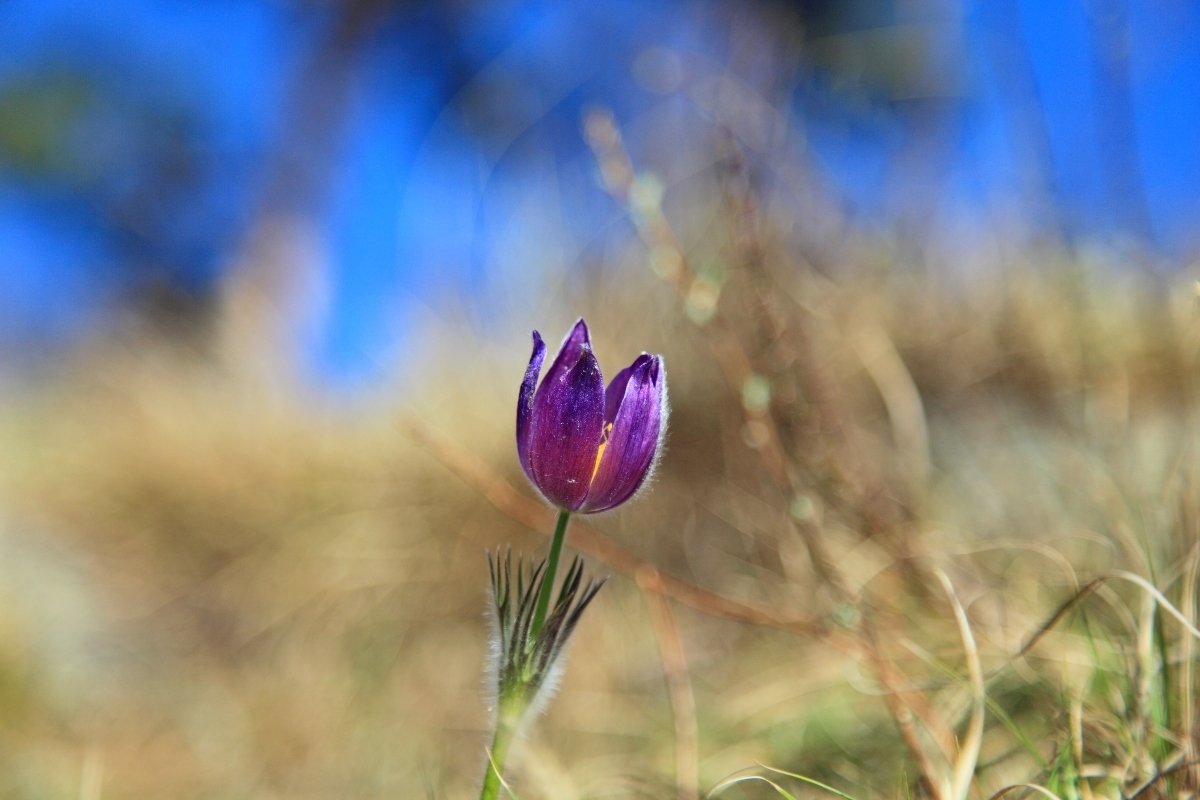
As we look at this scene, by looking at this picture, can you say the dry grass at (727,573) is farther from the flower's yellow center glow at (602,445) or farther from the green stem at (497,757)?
the flower's yellow center glow at (602,445)

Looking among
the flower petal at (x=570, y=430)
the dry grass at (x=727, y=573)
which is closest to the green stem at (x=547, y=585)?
the flower petal at (x=570, y=430)

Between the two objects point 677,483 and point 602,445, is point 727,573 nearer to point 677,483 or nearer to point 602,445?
point 677,483

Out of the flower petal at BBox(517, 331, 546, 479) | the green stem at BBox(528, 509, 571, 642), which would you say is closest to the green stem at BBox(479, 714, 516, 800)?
the green stem at BBox(528, 509, 571, 642)

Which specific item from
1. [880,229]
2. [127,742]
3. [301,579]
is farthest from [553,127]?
[127,742]

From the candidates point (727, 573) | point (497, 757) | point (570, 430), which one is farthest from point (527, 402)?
point (727, 573)

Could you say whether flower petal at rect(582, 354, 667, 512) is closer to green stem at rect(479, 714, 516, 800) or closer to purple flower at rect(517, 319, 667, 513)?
purple flower at rect(517, 319, 667, 513)

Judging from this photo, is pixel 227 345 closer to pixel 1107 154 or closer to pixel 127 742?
pixel 127 742
